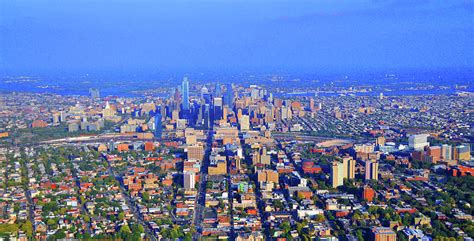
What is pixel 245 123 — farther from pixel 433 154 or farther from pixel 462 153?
pixel 462 153

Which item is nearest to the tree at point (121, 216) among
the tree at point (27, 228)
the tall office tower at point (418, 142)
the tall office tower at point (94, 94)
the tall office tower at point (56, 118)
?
the tree at point (27, 228)

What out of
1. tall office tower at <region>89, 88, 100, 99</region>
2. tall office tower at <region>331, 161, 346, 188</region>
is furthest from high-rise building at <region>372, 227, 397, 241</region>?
tall office tower at <region>89, 88, 100, 99</region>

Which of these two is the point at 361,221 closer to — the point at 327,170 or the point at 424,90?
the point at 327,170

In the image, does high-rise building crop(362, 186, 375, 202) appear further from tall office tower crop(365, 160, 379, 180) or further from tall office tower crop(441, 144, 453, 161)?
tall office tower crop(441, 144, 453, 161)

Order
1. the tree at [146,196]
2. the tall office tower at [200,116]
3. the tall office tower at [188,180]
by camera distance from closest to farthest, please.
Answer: the tree at [146,196] → the tall office tower at [188,180] → the tall office tower at [200,116]

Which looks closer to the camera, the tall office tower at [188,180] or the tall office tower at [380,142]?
the tall office tower at [188,180]

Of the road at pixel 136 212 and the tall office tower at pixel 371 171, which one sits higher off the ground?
the tall office tower at pixel 371 171

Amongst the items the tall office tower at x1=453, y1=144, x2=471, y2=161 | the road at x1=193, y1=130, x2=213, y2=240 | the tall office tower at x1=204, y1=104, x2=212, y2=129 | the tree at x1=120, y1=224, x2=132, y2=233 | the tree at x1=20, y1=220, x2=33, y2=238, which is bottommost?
the road at x1=193, y1=130, x2=213, y2=240

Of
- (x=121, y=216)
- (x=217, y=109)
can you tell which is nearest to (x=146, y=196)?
(x=121, y=216)

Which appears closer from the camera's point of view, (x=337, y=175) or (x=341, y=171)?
(x=337, y=175)

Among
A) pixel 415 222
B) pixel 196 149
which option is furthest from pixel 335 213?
pixel 196 149

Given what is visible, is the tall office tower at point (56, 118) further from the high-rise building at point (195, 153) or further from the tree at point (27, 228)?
the tree at point (27, 228)
